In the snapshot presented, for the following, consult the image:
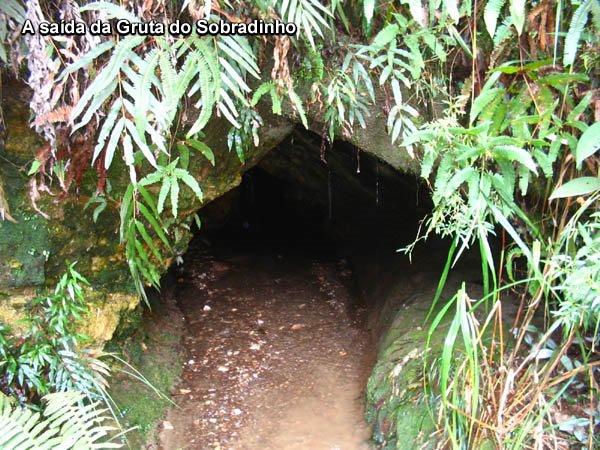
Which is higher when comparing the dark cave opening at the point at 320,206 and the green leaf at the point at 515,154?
the green leaf at the point at 515,154

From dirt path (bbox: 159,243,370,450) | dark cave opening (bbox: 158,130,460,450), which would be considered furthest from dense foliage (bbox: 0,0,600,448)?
dirt path (bbox: 159,243,370,450)

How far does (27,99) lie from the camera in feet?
8.86

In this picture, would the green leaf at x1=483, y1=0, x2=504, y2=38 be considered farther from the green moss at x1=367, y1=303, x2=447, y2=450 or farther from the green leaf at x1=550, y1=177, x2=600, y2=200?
the green moss at x1=367, y1=303, x2=447, y2=450

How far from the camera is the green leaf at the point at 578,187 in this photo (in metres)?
2.34

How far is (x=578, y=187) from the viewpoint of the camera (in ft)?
7.73

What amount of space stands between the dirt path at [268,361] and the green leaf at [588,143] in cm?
212

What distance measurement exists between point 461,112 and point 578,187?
2.03 ft

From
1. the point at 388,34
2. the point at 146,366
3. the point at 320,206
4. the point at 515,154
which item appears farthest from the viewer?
the point at 320,206

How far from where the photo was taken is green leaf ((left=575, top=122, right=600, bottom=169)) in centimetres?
222

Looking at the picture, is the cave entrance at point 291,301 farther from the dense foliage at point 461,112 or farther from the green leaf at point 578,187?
the green leaf at point 578,187

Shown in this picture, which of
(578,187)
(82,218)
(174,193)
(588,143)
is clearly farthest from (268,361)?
(588,143)

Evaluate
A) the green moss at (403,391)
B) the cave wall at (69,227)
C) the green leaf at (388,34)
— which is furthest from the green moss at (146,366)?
the green leaf at (388,34)

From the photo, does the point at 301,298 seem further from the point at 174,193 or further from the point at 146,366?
the point at 174,193

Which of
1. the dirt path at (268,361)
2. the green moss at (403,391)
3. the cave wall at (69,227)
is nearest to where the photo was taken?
the cave wall at (69,227)
